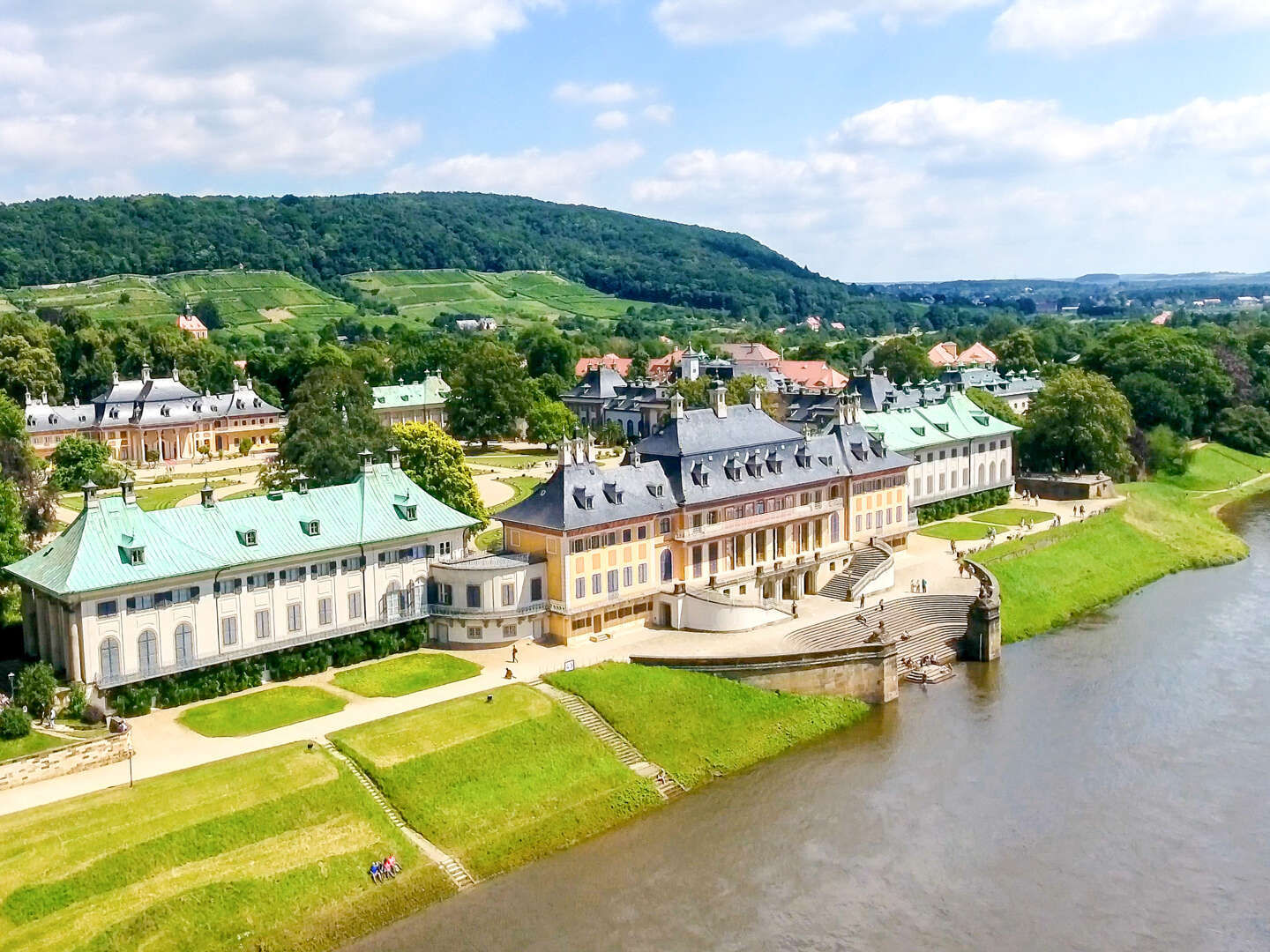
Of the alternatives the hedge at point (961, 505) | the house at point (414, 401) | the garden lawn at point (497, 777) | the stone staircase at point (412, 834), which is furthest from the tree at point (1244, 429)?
the stone staircase at point (412, 834)

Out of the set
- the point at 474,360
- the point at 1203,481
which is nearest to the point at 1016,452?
the point at 1203,481

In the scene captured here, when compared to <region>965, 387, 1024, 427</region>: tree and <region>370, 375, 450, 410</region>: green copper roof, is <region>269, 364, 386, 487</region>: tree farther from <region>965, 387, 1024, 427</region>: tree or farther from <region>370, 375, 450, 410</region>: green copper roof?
<region>965, 387, 1024, 427</region>: tree

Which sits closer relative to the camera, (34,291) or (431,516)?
(431,516)

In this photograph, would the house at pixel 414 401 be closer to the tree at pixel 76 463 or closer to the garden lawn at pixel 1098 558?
the tree at pixel 76 463

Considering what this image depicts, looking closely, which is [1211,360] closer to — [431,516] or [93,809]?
[431,516]

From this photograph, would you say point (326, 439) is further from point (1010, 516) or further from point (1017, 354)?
point (1017, 354)

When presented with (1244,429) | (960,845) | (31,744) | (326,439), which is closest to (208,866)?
(31,744)
